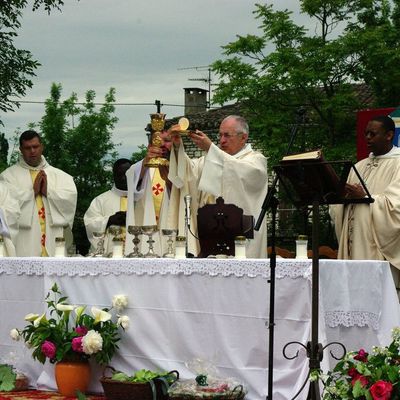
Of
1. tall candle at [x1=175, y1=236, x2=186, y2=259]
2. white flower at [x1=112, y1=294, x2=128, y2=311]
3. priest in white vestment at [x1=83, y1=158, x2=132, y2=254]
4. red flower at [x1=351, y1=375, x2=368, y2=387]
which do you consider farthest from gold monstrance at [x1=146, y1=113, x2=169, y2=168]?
red flower at [x1=351, y1=375, x2=368, y2=387]

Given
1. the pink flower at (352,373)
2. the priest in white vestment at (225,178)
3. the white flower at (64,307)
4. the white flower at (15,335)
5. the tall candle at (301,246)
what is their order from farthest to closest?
1. the priest in white vestment at (225,178)
2. the white flower at (15,335)
3. the white flower at (64,307)
4. the tall candle at (301,246)
5. the pink flower at (352,373)

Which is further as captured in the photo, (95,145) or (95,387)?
(95,145)

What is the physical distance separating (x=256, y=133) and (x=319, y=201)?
17.2m

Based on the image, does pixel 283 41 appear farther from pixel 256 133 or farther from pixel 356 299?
pixel 356 299

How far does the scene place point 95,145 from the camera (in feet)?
68.2

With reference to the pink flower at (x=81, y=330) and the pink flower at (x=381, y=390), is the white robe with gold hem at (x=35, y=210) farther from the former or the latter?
the pink flower at (x=381, y=390)

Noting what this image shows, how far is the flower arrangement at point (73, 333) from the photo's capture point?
25.9 feet

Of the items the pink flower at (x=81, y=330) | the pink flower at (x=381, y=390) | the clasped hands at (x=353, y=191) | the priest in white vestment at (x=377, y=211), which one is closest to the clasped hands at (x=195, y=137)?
the priest in white vestment at (x=377, y=211)

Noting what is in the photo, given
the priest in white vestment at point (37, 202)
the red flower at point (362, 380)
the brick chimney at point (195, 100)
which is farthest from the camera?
the brick chimney at point (195, 100)

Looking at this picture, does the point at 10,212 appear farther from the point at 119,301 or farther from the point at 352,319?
the point at 352,319

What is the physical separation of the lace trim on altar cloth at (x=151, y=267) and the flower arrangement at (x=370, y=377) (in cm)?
130

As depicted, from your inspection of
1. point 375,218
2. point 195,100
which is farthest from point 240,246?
point 195,100

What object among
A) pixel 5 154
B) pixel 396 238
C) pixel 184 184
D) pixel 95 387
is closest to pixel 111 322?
pixel 95 387

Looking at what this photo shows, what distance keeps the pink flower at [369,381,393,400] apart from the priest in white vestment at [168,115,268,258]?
3.75 meters
